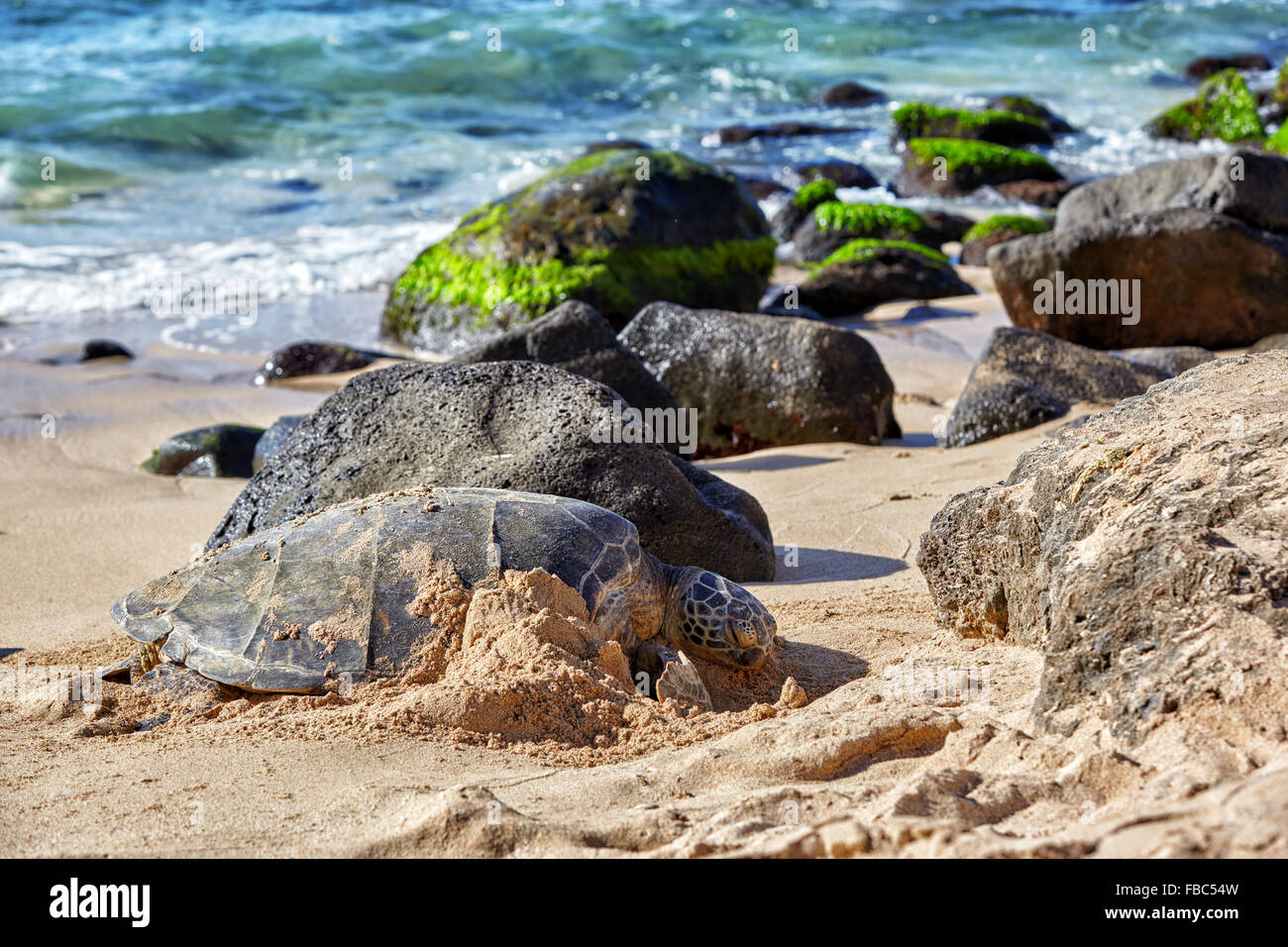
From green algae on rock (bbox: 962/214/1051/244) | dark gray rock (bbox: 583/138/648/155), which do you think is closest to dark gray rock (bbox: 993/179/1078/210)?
green algae on rock (bbox: 962/214/1051/244)

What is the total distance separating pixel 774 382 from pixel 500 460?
2.60m

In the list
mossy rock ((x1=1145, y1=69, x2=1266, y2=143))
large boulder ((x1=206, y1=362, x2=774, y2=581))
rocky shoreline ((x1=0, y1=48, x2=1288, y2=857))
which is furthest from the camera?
mossy rock ((x1=1145, y1=69, x2=1266, y2=143))

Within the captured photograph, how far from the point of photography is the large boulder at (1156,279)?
835 cm

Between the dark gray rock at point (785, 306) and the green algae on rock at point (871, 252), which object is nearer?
the dark gray rock at point (785, 306)

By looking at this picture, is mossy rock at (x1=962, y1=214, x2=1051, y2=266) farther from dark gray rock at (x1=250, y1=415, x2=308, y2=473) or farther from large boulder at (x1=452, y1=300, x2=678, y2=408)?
dark gray rock at (x1=250, y1=415, x2=308, y2=473)

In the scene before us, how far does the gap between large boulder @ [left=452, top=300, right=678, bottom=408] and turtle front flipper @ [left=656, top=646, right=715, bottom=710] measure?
8.99 feet

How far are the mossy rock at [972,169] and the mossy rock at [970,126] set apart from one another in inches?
75.6

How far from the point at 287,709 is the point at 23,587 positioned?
2.30 m

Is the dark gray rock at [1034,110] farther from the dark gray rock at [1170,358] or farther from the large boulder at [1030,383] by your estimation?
the large boulder at [1030,383]

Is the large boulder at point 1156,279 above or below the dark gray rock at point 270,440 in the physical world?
above

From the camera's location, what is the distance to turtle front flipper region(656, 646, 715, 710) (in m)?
2.98

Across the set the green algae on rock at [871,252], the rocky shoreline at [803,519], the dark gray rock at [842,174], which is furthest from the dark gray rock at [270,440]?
the dark gray rock at [842,174]
